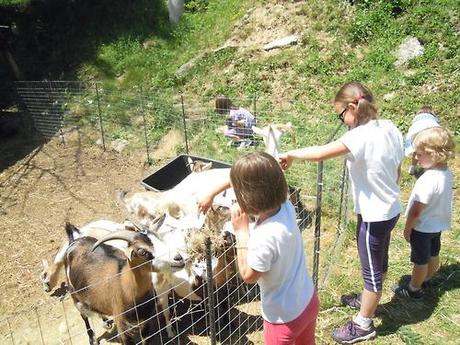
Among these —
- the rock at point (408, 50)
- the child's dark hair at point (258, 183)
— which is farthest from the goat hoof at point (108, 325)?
the rock at point (408, 50)

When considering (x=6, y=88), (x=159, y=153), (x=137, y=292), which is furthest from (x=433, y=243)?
(x=6, y=88)

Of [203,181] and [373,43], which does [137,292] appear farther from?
[373,43]

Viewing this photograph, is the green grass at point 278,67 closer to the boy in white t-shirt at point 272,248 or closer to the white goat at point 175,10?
the white goat at point 175,10

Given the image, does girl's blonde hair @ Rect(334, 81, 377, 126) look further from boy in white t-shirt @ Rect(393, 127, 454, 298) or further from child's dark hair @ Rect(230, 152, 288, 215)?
child's dark hair @ Rect(230, 152, 288, 215)

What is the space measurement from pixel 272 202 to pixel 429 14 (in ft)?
26.9

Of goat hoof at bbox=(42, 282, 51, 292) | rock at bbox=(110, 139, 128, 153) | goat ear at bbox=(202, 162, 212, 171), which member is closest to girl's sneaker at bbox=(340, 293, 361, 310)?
goat ear at bbox=(202, 162, 212, 171)

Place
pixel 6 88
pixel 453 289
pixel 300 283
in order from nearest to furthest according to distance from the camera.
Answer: pixel 300 283 < pixel 453 289 < pixel 6 88

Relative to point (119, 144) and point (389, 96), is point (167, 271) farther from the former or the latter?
point (389, 96)

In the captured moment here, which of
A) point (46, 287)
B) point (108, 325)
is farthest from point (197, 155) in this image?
point (108, 325)

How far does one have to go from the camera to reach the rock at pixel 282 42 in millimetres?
9617

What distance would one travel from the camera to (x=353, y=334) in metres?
3.33

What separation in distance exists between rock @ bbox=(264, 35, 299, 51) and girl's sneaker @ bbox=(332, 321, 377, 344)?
7265 mm

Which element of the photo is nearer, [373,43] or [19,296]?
[19,296]

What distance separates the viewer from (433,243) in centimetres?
355
